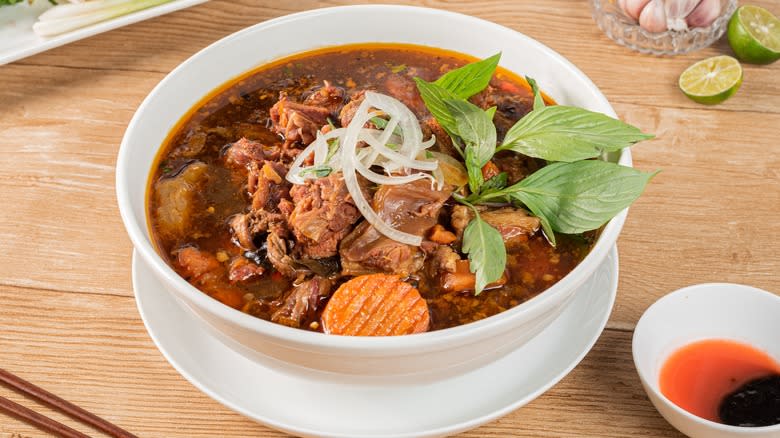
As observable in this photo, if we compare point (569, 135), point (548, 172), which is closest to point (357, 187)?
point (548, 172)

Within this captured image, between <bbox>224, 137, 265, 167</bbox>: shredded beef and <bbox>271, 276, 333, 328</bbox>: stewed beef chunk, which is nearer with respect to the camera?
<bbox>271, 276, 333, 328</bbox>: stewed beef chunk

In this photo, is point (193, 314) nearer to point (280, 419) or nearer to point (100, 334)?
point (280, 419)

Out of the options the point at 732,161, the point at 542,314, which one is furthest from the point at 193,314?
the point at 732,161

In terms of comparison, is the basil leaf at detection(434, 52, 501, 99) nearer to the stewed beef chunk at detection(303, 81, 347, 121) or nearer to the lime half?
the stewed beef chunk at detection(303, 81, 347, 121)

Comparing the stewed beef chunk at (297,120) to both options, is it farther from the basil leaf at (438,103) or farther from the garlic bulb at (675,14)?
the garlic bulb at (675,14)

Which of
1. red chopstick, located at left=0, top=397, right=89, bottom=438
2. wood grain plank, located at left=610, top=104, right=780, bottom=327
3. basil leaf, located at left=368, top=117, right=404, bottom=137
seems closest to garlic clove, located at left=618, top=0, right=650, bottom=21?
wood grain plank, located at left=610, top=104, right=780, bottom=327

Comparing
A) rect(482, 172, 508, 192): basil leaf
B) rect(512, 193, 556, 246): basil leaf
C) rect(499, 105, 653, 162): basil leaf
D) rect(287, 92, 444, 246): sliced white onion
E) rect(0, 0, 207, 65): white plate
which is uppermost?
rect(499, 105, 653, 162): basil leaf

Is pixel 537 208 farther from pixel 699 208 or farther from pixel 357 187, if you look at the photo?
pixel 699 208
